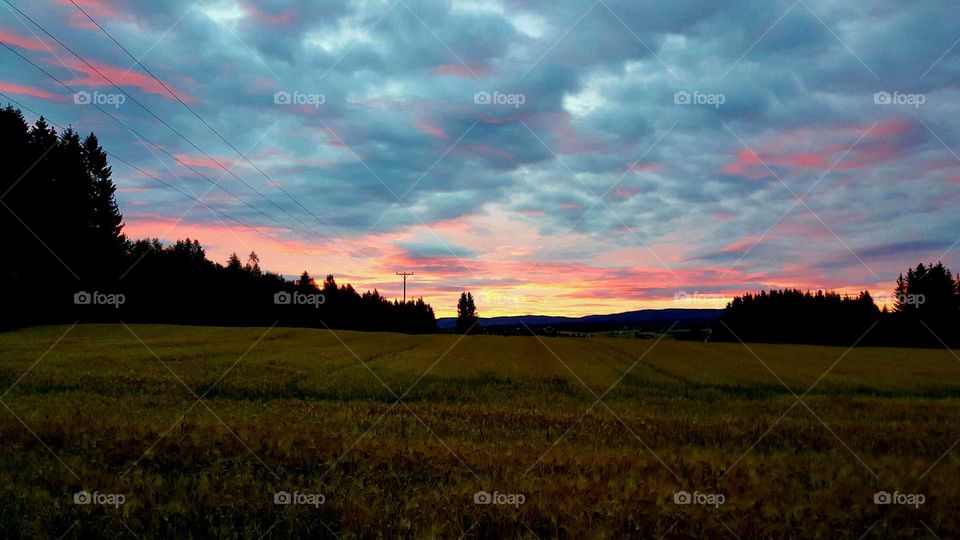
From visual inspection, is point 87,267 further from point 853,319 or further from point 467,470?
point 853,319

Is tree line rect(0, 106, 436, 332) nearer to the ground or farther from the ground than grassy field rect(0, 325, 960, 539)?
farther from the ground

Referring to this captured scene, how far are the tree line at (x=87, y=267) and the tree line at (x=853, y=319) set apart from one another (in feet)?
309

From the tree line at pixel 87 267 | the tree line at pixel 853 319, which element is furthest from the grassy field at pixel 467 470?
the tree line at pixel 853 319

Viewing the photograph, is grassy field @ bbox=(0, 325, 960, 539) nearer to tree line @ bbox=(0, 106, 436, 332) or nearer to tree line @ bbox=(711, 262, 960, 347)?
tree line @ bbox=(0, 106, 436, 332)

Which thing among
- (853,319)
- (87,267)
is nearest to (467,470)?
(87,267)

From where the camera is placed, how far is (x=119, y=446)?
380 inches

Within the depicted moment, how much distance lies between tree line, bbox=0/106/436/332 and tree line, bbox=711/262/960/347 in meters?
94.1

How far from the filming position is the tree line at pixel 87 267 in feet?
206

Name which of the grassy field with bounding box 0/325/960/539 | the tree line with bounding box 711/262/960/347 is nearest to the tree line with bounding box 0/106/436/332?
the grassy field with bounding box 0/325/960/539

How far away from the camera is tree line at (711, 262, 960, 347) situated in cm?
11069

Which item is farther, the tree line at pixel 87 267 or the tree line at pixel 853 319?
the tree line at pixel 853 319

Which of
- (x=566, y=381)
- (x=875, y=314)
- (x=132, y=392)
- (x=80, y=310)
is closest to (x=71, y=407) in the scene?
(x=132, y=392)

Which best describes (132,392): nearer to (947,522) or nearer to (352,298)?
(947,522)

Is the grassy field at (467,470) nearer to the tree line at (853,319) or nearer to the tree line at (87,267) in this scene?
the tree line at (87,267)
